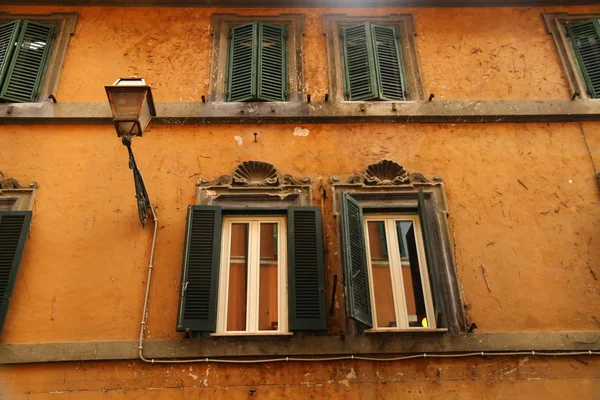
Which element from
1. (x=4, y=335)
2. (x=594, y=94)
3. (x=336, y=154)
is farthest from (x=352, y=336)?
(x=594, y=94)

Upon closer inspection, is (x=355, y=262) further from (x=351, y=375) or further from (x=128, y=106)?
(x=128, y=106)

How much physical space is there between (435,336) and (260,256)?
1.99 metres

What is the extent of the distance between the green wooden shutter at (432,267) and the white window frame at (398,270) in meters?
0.12

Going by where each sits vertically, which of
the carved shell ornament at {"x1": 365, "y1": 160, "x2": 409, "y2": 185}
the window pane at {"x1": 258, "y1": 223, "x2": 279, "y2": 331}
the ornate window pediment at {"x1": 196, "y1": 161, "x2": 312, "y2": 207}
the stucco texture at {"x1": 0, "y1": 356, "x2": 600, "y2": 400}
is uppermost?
the carved shell ornament at {"x1": 365, "y1": 160, "x2": 409, "y2": 185}

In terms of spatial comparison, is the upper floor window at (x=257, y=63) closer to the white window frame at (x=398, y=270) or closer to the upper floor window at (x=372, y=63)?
the upper floor window at (x=372, y=63)

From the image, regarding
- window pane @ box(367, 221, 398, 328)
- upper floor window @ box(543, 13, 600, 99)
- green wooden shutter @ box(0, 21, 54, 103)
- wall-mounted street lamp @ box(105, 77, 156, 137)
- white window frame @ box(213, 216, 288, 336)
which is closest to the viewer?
wall-mounted street lamp @ box(105, 77, 156, 137)

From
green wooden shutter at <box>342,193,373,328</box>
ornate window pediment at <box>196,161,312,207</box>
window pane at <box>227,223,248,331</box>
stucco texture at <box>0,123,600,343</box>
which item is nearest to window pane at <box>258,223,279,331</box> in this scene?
window pane at <box>227,223,248,331</box>

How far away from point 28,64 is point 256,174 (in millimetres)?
3538

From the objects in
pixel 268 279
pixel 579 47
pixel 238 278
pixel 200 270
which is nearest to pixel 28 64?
pixel 200 270

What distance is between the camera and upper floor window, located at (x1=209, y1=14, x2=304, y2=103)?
25.0 ft

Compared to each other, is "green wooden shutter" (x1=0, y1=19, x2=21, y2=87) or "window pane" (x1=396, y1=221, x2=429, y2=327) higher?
"green wooden shutter" (x1=0, y1=19, x2=21, y2=87)

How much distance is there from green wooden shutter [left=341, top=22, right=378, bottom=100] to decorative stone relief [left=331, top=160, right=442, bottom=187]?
1.12m

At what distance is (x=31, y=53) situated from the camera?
25.8 feet

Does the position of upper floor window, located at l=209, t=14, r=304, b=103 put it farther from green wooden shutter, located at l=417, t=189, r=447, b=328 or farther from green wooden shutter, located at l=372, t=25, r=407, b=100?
green wooden shutter, located at l=417, t=189, r=447, b=328
